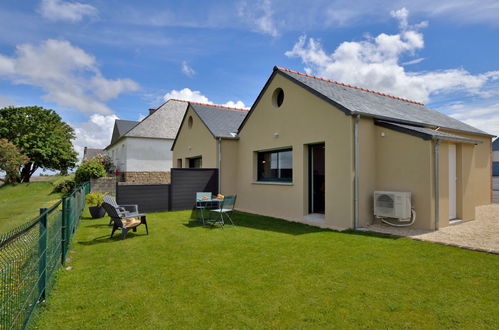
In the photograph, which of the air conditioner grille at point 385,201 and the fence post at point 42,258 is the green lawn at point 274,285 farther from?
the air conditioner grille at point 385,201

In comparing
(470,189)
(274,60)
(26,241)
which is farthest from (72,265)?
(470,189)

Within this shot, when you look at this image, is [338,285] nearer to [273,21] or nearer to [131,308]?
[131,308]

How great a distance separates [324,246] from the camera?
614 cm

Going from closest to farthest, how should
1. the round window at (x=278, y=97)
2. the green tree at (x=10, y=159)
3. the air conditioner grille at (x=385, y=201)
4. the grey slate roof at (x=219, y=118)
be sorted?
the air conditioner grille at (x=385, y=201) < the round window at (x=278, y=97) < the grey slate roof at (x=219, y=118) < the green tree at (x=10, y=159)

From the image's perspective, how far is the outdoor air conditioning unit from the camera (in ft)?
24.8

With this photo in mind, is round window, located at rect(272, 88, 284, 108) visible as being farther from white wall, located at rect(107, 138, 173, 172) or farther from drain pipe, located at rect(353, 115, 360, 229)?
white wall, located at rect(107, 138, 173, 172)

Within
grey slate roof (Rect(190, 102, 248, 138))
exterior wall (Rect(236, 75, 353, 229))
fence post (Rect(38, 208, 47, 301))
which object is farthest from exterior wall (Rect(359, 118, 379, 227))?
fence post (Rect(38, 208, 47, 301))

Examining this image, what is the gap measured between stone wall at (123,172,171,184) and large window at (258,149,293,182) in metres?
14.7

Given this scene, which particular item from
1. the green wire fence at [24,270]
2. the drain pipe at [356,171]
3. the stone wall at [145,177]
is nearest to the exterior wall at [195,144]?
the stone wall at [145,177]

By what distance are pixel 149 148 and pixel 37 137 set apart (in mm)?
19956

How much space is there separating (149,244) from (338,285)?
450 centimetres

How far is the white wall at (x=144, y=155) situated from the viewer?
2338 cm

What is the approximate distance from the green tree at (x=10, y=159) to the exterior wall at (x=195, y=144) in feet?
73.9

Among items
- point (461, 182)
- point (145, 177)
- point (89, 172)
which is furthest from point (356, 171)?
point (145, 177)
